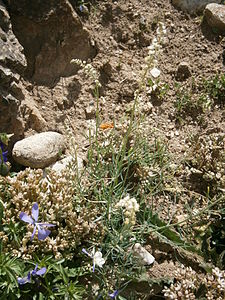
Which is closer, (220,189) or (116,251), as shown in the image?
(116,251)

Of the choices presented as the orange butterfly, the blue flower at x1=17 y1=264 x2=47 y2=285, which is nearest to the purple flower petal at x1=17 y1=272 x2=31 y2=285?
the blue flower at x1=17 y1=264 x2=47 y2=285

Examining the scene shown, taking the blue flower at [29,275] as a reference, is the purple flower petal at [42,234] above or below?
above

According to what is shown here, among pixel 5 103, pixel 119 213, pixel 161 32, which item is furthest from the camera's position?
pixel 5 103

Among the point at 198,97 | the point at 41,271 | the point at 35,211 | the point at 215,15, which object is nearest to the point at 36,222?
the point at 35,211

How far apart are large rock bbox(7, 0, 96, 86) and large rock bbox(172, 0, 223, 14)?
1.25m

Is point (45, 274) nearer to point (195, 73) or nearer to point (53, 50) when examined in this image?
point (53, 50)

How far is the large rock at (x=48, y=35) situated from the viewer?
148 inches

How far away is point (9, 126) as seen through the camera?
3504mm

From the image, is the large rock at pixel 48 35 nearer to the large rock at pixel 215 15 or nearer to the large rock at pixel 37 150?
the large rock at pixel 37 150

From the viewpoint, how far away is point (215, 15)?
449 centimetres

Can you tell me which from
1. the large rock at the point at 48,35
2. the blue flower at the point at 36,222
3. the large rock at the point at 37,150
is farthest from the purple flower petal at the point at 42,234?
the large rock at the point at 48,35

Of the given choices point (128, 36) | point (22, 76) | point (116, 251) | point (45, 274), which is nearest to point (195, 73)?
point (128, 36)

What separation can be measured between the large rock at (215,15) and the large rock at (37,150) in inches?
91.6

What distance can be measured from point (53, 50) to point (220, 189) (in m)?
2.07
